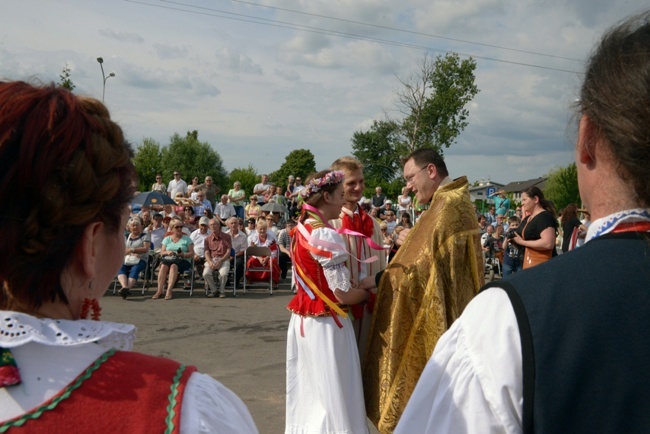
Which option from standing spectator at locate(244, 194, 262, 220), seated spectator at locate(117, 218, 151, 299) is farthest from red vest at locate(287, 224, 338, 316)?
standing spectator at locate(244, 194, 262, 220)

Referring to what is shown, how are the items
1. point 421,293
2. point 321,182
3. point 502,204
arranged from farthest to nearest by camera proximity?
point 502,204, point 321,182, point 421,293

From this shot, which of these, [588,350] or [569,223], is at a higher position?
[569,223]

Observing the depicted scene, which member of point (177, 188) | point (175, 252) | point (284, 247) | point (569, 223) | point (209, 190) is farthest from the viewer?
point (209, 190)

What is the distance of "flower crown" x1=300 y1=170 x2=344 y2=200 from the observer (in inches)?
170

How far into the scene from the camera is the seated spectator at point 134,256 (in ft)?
38.7

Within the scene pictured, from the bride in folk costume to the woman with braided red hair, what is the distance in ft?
9.65

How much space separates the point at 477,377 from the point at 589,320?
0.23 meters

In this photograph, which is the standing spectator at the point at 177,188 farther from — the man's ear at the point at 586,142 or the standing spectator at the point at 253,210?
the man's ear at the point at 586,142

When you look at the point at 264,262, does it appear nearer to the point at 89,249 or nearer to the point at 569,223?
the point at 569,223

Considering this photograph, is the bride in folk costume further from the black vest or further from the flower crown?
the black vest

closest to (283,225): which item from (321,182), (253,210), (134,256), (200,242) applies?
(253,210)

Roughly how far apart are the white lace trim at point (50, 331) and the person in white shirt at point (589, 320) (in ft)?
2.12


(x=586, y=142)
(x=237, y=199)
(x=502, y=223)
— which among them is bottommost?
(x=586, y=142)

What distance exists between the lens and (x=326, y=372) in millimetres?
4160
